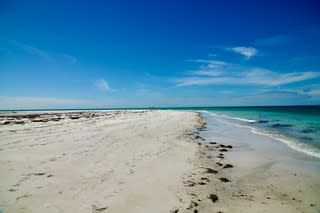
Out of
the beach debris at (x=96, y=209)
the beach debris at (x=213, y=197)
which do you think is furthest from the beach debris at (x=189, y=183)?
the beach debris at (x=96, y=209)

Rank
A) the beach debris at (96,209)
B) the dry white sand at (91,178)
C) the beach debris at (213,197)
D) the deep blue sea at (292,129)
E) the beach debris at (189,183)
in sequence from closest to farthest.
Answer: the beach debris at (96,209) < the dry white sand at (91,178) < the beach debris at (213,197) < the beach debris at (189,183) < the deep blue sea at (292,129)

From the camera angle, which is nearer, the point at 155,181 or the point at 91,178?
the point at 155,181

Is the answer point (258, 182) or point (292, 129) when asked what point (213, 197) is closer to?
point (258, 182)

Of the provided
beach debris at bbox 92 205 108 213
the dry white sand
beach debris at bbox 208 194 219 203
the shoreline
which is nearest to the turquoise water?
the shoreline

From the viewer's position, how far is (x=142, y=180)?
7.26 metres

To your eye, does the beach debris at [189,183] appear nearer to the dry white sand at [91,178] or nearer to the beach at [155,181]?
the beach at [155,181]

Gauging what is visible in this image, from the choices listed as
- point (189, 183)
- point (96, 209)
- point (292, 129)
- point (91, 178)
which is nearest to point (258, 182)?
point (189, 183)

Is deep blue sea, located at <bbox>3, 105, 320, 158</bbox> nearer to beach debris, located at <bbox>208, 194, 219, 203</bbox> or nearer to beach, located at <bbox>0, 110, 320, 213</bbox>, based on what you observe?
beach, located at <bbox>0, 110, 320, 213</bbox>

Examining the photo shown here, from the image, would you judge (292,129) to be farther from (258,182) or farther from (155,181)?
(155,181)

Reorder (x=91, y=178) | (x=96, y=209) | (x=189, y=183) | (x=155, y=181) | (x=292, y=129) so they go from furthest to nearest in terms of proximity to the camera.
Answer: (x=292, y=129) < (x=91, y=178) < (x=155, y=181) < (x=189, y=183) < (x=96, y=209)

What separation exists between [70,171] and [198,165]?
5.01 metres

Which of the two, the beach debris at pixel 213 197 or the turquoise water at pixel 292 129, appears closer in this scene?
the beach debris at pixel 213 197

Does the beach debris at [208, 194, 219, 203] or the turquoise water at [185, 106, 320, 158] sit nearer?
the beach debris at [208, 194, 219, 203]

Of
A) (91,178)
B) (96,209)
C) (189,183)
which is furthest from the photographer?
(91,178)
